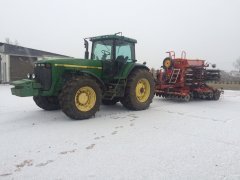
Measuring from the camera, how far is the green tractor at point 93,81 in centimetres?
597

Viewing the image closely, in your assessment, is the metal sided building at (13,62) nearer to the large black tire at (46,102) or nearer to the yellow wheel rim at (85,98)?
the large black tire at (46,102)

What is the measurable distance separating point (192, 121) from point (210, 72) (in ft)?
16.1

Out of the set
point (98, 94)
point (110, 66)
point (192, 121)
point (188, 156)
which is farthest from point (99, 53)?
point (188, 156)

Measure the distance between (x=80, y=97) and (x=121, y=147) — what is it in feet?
7.32

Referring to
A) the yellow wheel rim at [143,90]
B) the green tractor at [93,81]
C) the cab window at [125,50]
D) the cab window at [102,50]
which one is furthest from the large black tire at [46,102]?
the yellow wheel rim at [143,90]

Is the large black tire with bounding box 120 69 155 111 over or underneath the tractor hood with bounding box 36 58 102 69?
underneath

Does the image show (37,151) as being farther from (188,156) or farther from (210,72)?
(210,72)

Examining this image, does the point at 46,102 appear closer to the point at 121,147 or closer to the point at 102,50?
the point at 102,50

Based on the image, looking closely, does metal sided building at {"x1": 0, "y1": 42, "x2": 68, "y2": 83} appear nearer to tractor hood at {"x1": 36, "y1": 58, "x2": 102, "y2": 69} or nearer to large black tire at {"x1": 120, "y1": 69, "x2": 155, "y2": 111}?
large black tire at {"x1": 120, "y1": 69, "x2": 155, "y2": 111}

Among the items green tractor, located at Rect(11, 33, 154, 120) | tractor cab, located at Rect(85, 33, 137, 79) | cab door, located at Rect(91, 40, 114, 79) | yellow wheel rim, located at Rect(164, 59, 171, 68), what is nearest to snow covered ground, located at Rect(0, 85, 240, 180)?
green tractor, located at Rect(11, 33, 154, 120)

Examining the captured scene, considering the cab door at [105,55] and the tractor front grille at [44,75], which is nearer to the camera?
the tractor front grille at [44,75]

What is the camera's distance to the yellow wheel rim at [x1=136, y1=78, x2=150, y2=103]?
7.85 m

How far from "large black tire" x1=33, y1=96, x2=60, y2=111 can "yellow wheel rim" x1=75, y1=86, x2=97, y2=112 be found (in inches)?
55.0

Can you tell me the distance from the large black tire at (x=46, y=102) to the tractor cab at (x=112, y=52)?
1556 millimetres
